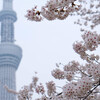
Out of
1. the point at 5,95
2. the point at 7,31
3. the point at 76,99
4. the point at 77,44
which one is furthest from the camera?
the point at 7,31

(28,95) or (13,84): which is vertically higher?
(13,84)

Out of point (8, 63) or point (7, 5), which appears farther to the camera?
point (7, 5)

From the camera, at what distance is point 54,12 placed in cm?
262

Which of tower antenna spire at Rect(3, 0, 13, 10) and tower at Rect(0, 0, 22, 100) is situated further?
tower antenna spire at Rect(3, 0, 13, 10)

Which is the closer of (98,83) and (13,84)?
(98,83)

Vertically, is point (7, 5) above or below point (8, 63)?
above

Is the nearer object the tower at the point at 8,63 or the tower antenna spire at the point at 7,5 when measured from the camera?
the tower at the point at 8,63

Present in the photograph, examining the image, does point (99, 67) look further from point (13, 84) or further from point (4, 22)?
point (4, 22)

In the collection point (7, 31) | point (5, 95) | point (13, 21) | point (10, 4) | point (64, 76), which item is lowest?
point (64, 76)

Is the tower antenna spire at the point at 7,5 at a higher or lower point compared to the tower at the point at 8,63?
higher

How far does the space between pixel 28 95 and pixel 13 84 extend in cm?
8085

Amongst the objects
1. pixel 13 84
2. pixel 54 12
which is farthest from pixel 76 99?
pixel 13 84

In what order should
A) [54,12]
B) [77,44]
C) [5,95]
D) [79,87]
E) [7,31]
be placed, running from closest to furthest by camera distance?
[79,87] → [54,12] → [77,44] → [5,95] → [7,31]

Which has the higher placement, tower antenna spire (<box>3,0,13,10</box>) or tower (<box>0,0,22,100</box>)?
tower antenna spire (<box>3,0,13,10</box>)
